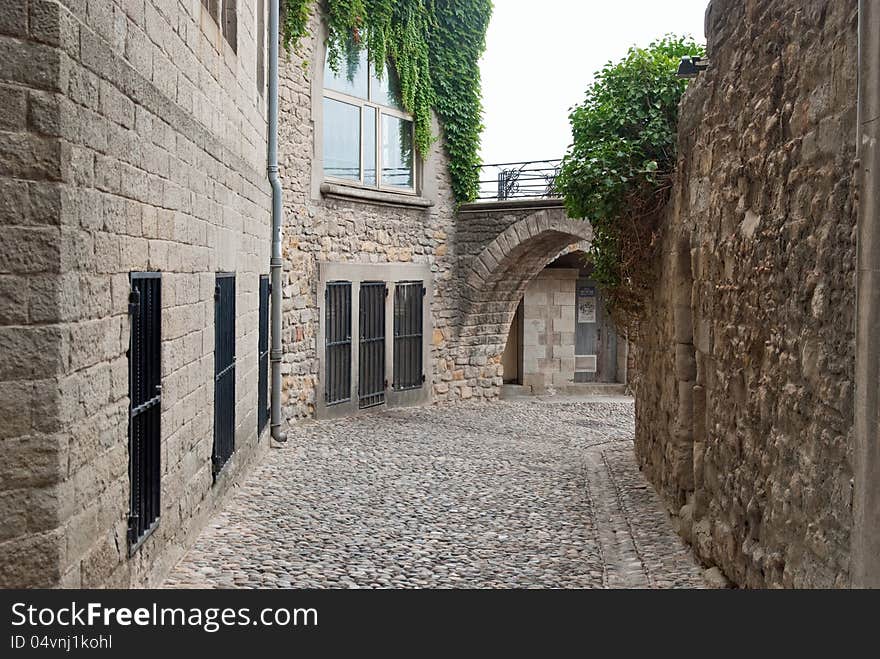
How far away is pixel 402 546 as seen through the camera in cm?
649

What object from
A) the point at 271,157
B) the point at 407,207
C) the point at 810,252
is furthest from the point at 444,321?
the point at 810,252

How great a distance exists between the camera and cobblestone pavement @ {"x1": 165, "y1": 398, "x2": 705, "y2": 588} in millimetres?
5766

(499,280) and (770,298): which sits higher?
(499,280)

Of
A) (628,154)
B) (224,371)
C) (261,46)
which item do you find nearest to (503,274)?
(261,46)

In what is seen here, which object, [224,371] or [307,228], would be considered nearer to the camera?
[224,371]

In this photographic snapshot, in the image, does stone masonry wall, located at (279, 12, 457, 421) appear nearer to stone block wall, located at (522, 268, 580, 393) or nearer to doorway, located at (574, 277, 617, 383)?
stone block wall, located at (522, 268, 580, 393)

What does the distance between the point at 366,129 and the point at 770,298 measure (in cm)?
1005

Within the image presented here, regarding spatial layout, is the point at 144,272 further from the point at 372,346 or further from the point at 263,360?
the point at 372,346

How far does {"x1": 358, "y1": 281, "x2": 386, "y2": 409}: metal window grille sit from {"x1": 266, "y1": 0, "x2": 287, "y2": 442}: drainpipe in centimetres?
219

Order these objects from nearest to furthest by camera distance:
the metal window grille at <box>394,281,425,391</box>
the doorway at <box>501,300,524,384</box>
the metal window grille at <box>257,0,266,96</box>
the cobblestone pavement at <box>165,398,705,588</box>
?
the cobblestone pavement at <box>165,398,705,588</box>, the metal window grille at <box>257,0,266,96</box>, the metal window grille at <box>394,281,425,391</box>, the doorway at <box>501,300,524,384</box>

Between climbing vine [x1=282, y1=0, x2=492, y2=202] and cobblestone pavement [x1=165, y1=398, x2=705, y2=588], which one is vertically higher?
climbing vine [x1=282, y1=0, x2=492, y2=202]

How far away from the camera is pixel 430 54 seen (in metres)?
15.0

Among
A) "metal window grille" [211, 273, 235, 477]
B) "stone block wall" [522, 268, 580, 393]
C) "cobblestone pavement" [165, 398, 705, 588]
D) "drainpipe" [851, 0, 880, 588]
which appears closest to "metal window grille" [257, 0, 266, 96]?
"metal window grille" [211, 273, 235, 477]

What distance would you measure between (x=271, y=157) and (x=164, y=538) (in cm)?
536
